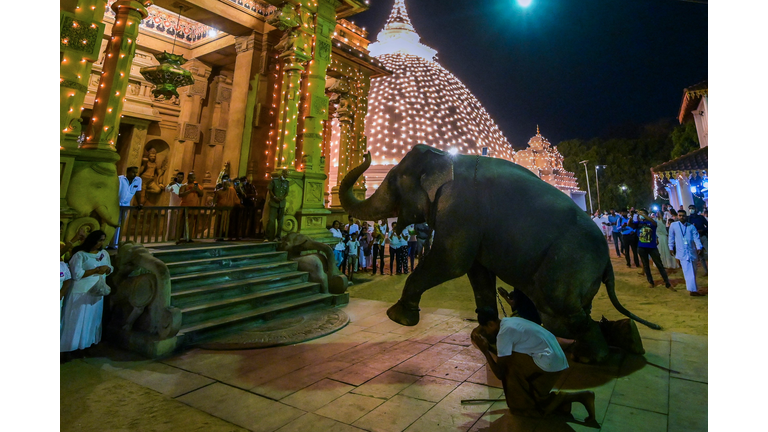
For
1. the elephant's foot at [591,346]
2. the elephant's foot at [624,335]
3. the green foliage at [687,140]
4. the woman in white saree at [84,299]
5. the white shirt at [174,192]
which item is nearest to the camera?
the elephant's foot at [591,346]

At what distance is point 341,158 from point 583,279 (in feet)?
37.8

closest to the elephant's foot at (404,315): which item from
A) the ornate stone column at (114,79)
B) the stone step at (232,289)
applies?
the stone step at (232,289)

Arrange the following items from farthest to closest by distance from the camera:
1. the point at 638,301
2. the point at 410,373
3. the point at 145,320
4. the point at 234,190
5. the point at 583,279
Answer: the point at 234,190 < the point at 638,301 < the point at 145,320 < the point at 410,373 < the point at 583,279

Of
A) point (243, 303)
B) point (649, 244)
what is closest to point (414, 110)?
point (649, 244)

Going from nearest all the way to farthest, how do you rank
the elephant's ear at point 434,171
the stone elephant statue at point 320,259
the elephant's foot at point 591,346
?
the elephant's foot at point 591,346
the elephant's ear at point 434,171
the stone elephant statue at point 320,259

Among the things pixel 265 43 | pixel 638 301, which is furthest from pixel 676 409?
pixel 265 43

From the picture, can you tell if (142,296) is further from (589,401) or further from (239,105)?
(239,105)

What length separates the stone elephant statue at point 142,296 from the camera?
4.18 meters

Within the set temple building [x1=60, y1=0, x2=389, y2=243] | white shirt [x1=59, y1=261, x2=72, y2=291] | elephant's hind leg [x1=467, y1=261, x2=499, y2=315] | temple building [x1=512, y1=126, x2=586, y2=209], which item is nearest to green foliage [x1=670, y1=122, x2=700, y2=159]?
temple building [x1=512, y1=126, x2=586, y2=209]

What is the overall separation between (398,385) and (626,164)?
4235 cm

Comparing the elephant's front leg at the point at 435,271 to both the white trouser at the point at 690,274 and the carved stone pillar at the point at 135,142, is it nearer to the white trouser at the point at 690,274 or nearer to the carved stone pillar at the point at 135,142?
the white trouser at the point at 690,274

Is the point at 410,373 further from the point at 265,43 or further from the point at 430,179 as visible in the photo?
the point at 265,43

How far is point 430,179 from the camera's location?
347cm

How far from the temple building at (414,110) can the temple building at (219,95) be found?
46.1ft
